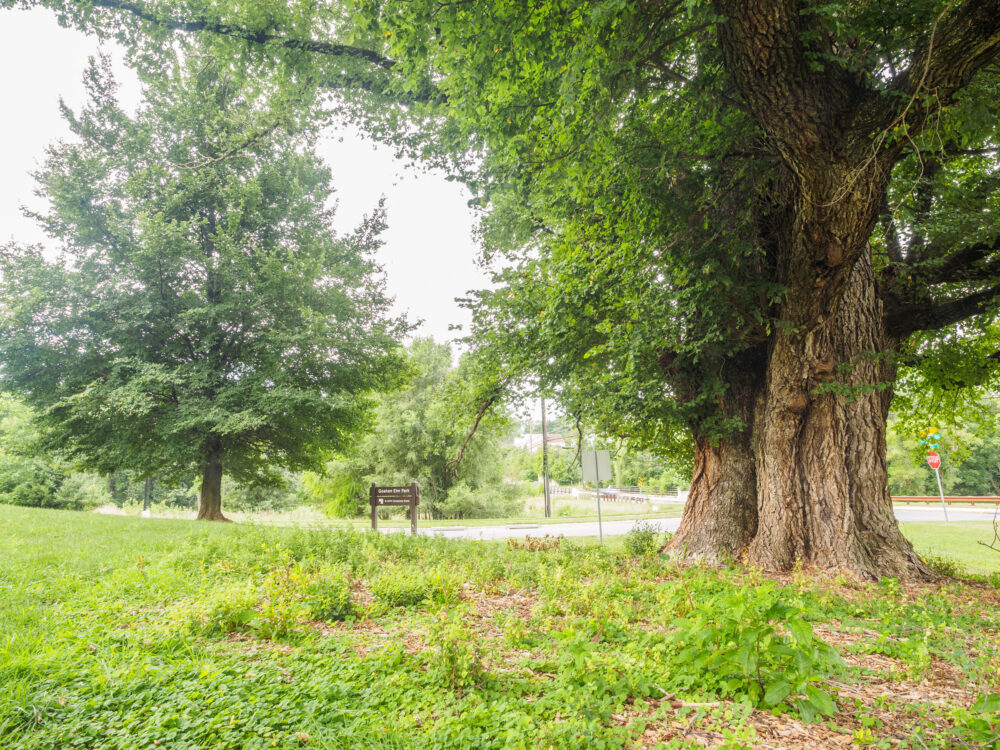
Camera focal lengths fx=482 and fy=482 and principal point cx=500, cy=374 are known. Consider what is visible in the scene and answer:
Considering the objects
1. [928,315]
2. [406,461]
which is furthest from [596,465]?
[406,461]

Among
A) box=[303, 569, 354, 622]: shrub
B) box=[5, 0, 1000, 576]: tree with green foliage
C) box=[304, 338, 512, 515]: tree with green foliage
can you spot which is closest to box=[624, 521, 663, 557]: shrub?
box=[5, 0, 1000, 576]: tree with green foliage

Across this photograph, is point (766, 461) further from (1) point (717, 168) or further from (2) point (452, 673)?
(2) point (452, 673)

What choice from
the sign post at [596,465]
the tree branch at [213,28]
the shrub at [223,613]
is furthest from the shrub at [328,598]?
the tree branch at [213,28]

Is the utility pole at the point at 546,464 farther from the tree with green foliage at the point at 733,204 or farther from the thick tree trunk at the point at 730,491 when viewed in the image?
the thick tree trunk at the point at 730,491

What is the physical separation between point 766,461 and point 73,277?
18.4m

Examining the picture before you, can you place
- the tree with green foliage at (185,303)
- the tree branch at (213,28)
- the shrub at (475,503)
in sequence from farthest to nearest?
the shrub at (475,503), the tree with green foliage at (185,303), the tree branch at (213,28)

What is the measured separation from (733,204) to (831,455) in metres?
3.79

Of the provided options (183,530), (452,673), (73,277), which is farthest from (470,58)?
(73,277)

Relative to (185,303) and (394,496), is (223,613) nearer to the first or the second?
(394,496)

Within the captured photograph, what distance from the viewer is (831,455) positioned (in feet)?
22.3

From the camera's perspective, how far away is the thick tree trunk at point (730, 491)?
783 cm

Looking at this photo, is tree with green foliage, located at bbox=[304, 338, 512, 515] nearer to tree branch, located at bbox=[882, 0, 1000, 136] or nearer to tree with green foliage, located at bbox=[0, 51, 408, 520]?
tree with green foliage, located at bbox=[0, 51, 408, 520]

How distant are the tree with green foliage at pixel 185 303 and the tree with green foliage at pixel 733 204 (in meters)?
7.15

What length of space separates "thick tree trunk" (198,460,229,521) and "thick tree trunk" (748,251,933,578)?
55.1ft
